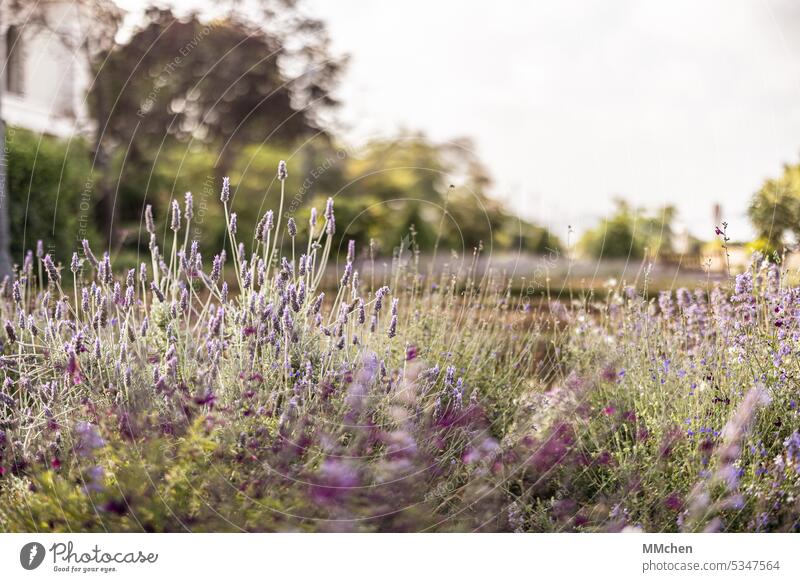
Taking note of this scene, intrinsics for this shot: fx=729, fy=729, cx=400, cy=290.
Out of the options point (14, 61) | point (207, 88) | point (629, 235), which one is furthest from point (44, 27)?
point (629, 235)

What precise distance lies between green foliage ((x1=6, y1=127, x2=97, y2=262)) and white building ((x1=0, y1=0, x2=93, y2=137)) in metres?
0.12

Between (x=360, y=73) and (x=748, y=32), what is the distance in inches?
59.9

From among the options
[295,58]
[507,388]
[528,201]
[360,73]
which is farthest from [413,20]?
[507,388]

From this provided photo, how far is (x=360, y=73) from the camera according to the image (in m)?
2.92

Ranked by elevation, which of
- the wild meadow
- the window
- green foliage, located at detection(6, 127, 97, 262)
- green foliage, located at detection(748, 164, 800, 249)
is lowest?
the wild meadow

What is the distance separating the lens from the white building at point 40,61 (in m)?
3.57

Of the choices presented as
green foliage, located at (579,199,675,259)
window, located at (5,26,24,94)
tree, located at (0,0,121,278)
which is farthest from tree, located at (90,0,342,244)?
green foliage, located at (579,199,675,259)

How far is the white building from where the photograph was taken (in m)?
3.57

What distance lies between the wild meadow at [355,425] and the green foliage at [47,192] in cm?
86

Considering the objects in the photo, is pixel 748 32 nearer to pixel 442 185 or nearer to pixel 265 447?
pixel 442 185

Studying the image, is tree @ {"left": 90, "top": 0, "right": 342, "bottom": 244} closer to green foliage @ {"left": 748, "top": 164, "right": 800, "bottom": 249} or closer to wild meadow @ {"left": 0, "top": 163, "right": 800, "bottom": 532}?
wild meadow @ {"left": 0, "top": 163, "right": 800, "bottom": 532}

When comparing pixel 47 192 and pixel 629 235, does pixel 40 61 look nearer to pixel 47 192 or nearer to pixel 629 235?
pixel 47 192

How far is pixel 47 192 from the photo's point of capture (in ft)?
14.5

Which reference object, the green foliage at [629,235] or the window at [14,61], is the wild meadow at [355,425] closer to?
the green foliage at [629,235]
